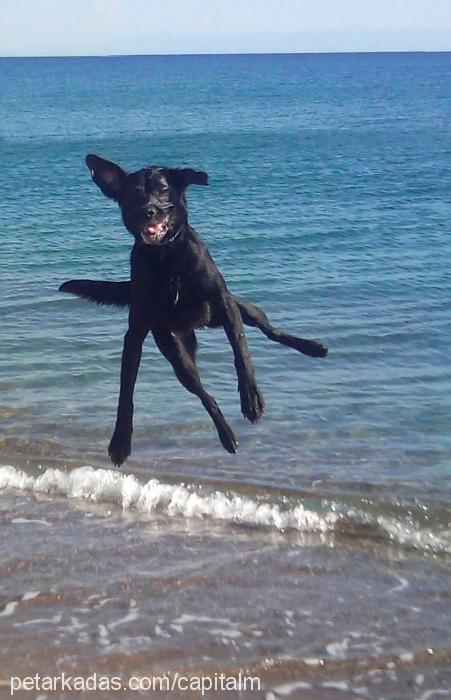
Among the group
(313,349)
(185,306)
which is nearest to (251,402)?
(185,306)

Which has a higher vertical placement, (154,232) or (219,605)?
(154,232)

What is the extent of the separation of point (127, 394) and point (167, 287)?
1.79 ft

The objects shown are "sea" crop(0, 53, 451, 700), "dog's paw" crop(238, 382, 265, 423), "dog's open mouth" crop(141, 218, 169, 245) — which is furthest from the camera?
"sea" crop(0, 53, 451, 700)

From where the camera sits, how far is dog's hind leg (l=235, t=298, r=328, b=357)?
5.86m

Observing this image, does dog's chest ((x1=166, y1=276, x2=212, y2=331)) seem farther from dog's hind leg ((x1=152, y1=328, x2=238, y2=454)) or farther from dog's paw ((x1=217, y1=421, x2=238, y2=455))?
dog's paw ((x1=217, y1=421, x2=238, y2=455))

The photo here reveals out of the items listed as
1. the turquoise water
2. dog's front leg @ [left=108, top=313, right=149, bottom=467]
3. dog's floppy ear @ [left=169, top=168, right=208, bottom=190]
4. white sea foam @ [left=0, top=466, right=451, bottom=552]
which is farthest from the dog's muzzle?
the turquoise water

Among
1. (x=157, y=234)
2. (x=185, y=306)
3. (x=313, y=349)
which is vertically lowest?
(x=313, y=349)

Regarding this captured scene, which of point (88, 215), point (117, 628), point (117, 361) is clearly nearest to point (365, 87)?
point (88, 215)

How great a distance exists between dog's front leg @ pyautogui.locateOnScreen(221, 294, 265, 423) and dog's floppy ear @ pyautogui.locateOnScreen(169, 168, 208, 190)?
1.98 ft

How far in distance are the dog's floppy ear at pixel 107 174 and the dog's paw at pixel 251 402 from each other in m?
1.05

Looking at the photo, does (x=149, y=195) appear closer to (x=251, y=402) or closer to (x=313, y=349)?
(x=251, y=402)

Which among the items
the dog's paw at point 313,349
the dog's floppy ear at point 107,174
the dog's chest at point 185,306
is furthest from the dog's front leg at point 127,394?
the dog's paw at point 313,349

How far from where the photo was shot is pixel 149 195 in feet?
15.5

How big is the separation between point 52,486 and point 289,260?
1053cm
